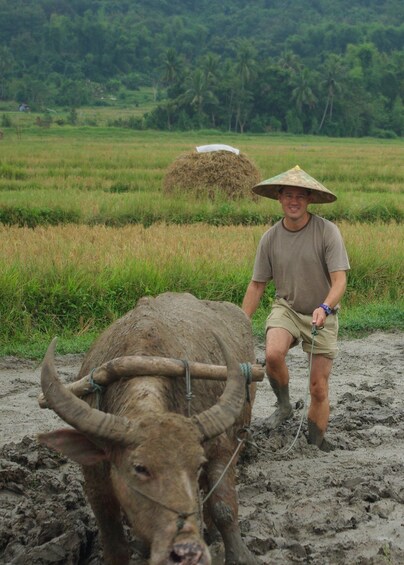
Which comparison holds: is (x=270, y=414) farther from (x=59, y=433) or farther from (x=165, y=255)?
(x=165, y=255)

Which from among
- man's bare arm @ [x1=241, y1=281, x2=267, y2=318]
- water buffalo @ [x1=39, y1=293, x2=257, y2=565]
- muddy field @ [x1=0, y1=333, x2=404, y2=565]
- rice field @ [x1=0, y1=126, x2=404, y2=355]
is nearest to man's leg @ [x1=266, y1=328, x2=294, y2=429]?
man's bare arm @ [x1=241, y1=281, x2=267, y2=318]

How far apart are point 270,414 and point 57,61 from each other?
107354 mm

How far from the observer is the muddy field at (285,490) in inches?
171

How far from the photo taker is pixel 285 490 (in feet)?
16.9

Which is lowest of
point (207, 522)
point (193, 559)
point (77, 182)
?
point (77, 182)

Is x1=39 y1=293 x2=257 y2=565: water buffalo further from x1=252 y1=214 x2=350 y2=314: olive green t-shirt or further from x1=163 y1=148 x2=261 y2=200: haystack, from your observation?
x1=163 y1=148 x2=261 y2=200: haystack

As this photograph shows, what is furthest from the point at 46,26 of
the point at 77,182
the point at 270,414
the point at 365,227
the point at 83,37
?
the point at 270,414

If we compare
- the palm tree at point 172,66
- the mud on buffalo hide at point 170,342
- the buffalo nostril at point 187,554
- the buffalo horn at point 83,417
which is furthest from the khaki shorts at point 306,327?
the palm tree at point 172,66

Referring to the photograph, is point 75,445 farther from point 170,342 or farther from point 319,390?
point 319,390

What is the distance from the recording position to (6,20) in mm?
124938

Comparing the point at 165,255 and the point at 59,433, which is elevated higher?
the point at 59,433

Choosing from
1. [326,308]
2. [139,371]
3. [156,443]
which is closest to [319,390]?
[326,308]

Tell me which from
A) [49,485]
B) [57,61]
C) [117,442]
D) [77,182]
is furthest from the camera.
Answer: [57,61]

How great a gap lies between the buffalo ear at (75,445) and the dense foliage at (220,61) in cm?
6404
